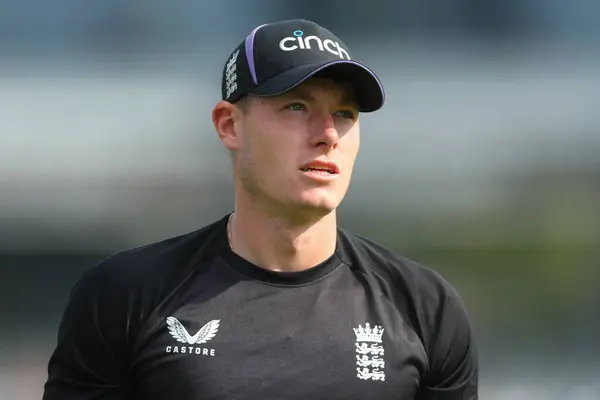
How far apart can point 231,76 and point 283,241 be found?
423 millimetres

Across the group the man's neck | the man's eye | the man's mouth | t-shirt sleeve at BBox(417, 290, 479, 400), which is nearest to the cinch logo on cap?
the man's eye

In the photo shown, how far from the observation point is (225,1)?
7.57 m

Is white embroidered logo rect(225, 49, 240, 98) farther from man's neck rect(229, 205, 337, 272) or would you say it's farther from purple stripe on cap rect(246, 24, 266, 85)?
man's neck rect(229, 205, 337, 272)

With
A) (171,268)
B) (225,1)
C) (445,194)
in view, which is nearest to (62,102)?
(225,1)

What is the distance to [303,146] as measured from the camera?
243cm

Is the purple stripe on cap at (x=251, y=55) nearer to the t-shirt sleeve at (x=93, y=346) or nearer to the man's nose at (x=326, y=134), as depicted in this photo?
the man's nose at (x=326, y=134)

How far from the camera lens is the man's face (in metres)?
2.42

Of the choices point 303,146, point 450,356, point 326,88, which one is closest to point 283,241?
point 303,146

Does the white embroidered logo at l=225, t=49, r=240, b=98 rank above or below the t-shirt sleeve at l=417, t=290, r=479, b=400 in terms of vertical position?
above

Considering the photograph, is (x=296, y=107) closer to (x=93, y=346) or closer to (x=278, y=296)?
(x=278, y=296)

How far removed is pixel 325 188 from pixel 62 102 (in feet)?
17.5

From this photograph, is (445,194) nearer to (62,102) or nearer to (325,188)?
(62,102)

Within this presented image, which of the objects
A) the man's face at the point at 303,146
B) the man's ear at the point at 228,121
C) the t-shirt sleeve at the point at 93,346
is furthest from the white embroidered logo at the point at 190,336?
the man's ear at the point at 228,121

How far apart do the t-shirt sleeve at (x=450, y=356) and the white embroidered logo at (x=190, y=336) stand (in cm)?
51
